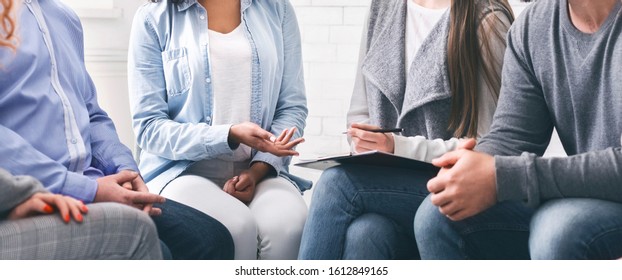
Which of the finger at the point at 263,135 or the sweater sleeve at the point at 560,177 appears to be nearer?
Result: the sweater sleeve at the point at 560,177

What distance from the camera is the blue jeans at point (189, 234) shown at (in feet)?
5.69

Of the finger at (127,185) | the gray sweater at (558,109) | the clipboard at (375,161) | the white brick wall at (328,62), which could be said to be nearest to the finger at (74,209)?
the finger at (127,185)

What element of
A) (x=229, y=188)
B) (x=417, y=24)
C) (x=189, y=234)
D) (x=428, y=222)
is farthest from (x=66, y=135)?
(x=417, y=24)

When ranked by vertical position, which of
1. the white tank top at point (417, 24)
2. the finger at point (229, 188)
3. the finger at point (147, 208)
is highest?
the white tank top at point (417, 24)

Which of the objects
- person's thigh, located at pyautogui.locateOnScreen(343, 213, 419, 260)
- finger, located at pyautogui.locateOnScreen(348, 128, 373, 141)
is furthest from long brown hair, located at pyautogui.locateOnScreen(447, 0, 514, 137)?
person's thigh, located at pyautogui.locateOnScreen(343, 213, 419, 260)

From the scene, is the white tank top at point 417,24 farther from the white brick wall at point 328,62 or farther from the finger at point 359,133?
the white brick wall at point 328,62

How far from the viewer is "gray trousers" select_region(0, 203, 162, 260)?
49.5 inches

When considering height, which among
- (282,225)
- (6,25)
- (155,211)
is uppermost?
(6,25)

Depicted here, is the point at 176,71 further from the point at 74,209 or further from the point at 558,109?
the point at 558,109

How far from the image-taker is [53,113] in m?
1.59

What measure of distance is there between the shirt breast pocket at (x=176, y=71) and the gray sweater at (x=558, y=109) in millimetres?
735

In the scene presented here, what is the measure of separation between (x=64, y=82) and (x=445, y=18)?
891 millimetres

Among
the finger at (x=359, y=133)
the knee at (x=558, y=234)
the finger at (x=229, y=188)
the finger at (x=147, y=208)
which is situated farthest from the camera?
the finger at (x=229, y=188)

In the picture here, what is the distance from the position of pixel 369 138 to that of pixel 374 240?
0.89 feet
